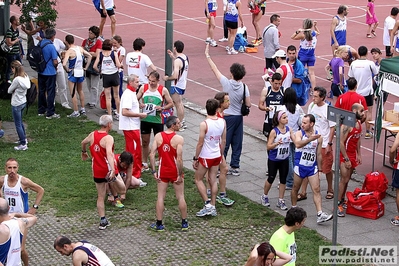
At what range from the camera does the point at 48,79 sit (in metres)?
16.9

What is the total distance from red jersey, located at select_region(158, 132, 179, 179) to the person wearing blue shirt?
6.24 metres

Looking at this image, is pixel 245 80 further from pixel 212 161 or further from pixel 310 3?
pixel 310 3

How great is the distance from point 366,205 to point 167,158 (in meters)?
3.32

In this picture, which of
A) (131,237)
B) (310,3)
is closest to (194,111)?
(131,237)

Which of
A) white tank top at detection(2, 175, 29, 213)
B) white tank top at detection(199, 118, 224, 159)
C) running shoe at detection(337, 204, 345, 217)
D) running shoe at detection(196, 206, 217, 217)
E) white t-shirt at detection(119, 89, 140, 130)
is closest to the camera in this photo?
white tank top at detection(2, 175, 29, 213)

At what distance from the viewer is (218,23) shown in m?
27.5

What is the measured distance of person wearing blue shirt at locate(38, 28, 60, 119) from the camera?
1661cm

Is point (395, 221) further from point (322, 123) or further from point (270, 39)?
point (270, 39)

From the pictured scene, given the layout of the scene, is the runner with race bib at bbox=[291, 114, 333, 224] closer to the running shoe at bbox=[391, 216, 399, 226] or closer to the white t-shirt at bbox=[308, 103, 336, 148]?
Answer: the white t-shirt at bbox=[308, 103, 336, 148]

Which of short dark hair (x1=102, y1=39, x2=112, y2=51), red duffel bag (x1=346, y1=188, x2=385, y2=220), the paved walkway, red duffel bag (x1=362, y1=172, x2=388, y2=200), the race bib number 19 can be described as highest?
short dark hair (x1=102, y1=39, x2=112, y2=51)

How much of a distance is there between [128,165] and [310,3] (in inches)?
844

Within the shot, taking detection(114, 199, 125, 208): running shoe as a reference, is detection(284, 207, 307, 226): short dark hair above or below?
above

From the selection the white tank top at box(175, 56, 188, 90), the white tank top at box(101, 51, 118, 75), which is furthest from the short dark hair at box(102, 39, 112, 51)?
the white tank top at box(175, 56, 188, 90)

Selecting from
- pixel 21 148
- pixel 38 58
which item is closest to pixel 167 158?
pixel 21 148
